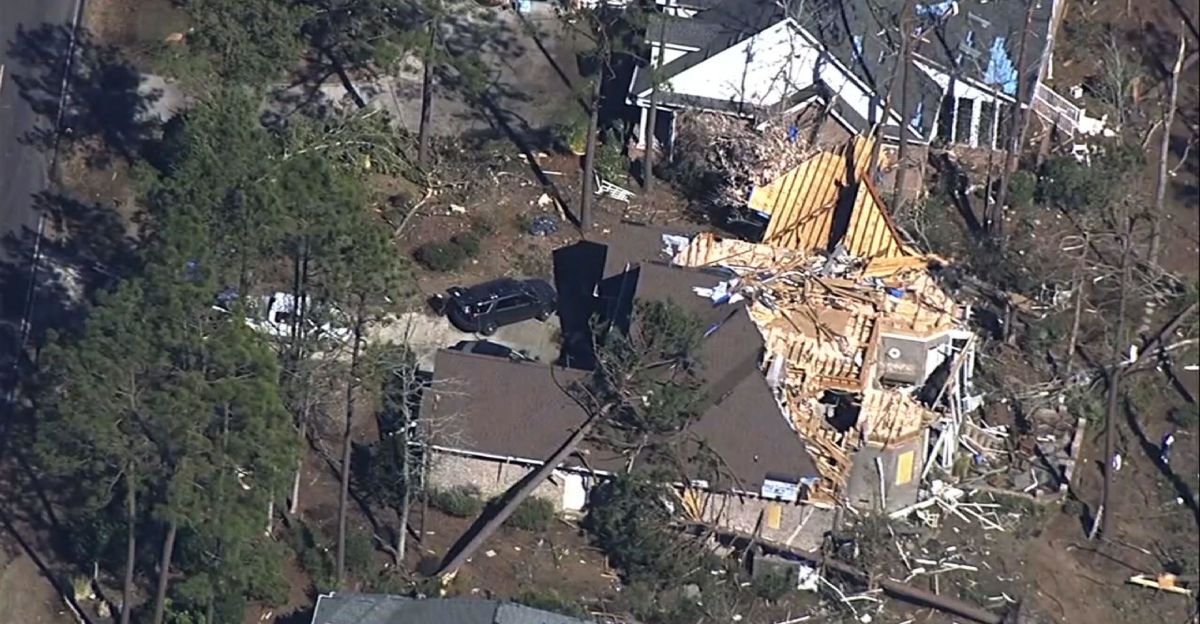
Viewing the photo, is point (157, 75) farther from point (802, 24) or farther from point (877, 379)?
point (877, 379)

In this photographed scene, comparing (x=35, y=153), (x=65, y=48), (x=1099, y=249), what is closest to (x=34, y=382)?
(x=35, y=153)

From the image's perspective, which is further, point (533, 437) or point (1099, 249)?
point (1099, 249)

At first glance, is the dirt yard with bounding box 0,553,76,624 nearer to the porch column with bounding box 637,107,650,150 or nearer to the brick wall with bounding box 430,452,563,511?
the brick wall with bounding box 430,452,563,511

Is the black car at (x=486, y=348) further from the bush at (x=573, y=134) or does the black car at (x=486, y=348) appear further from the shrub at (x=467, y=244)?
the bush at (x=573, y=134)

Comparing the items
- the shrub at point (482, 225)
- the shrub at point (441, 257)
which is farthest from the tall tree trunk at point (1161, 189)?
the shrub at point (441, 257)

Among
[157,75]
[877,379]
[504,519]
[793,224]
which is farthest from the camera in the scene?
[157,75]

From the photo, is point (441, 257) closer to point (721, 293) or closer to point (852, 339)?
point (721, 293)

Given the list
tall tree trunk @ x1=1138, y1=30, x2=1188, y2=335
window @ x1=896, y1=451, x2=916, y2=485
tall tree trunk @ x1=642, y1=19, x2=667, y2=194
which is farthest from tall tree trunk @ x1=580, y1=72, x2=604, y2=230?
tall tree trunk @ x1=1138, y1=30, x2=1188, y2=335

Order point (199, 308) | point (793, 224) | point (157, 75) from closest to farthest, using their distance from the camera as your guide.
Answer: point (199, 308), point (793, 224), point (157, 75)

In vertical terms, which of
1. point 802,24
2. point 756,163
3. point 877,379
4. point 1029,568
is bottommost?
point 1029,568
